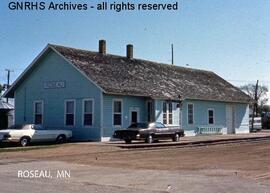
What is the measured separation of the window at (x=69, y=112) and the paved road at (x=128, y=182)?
1780cm

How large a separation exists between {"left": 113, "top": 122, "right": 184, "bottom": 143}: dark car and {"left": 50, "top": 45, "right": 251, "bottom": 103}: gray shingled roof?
2.97 m

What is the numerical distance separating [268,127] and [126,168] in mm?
59741

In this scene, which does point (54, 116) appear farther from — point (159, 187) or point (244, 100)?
point (159, 187)

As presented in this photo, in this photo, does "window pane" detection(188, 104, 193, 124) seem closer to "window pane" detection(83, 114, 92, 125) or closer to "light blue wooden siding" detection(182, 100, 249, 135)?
"light blue wooden siding" detection(182, 100, 249, 135)

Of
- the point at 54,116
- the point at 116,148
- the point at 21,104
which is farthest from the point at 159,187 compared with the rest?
the point at 21,104

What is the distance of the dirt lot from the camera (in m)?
12.3

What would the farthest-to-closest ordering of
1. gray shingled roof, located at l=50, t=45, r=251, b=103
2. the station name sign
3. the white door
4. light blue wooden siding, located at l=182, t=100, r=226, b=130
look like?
the white door
light blue wooden siding, located at l=182, t=100, r=226, b=130
the station name sign
gray shingled roof, located at l=50, t=45, r=251, b=103

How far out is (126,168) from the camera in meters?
17.1

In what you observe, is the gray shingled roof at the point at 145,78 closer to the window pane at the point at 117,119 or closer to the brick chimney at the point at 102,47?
the brick chimney at the point at 102,47

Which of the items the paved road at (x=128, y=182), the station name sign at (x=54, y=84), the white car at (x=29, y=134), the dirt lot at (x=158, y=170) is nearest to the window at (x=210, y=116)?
the station name sign at (x=54, y=84)

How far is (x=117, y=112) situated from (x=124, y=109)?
654 millimetres

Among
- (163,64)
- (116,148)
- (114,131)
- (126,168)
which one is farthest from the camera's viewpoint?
(163,64)

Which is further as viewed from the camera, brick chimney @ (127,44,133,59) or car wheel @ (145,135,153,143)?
brick chimney @ (127,44,133,59)

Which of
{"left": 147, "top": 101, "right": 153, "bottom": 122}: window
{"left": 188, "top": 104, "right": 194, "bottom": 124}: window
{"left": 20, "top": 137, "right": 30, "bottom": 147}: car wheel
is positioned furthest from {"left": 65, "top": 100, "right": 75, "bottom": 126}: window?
{"left": 188, "top": 104, "right": 194, "bottom": 124}: window
